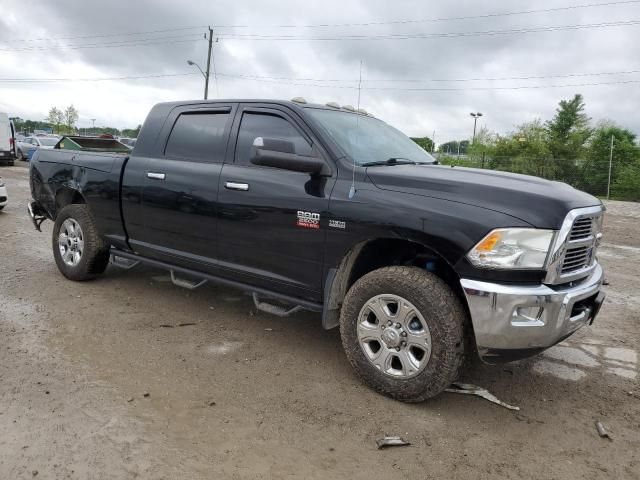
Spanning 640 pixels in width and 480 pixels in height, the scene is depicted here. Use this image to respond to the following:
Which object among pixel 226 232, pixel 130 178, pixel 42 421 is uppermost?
pixel 130 178

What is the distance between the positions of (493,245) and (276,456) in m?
1.62

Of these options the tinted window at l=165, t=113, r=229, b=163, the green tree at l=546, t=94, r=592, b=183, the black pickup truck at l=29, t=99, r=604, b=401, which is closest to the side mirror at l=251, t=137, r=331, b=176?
the black pickup truck at l=29, t=99, r=604, b=401

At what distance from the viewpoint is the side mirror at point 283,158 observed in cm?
345

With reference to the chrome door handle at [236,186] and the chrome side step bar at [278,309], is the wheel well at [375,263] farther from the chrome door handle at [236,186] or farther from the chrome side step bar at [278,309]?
the chrome door handle at [236,186]

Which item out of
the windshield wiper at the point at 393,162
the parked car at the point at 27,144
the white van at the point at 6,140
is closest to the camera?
the windshield wiper at the point at 393,162

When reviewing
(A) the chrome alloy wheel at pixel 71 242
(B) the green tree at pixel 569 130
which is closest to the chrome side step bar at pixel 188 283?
(A) the chrome alloy wheel at pixel 71 242

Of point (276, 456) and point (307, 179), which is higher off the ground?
point (307, 179)

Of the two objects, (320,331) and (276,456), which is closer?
(276,456)

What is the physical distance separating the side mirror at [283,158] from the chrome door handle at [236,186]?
433 millimetres

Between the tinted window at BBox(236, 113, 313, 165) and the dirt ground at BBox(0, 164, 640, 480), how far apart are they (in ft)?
4.96

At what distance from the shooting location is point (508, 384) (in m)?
3.69

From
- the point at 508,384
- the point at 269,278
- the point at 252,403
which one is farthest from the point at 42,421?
the point at 508,384

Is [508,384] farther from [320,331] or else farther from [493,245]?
[320,331]

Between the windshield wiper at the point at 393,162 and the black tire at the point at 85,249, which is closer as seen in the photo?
the windshield wiper at the point at 393,162
